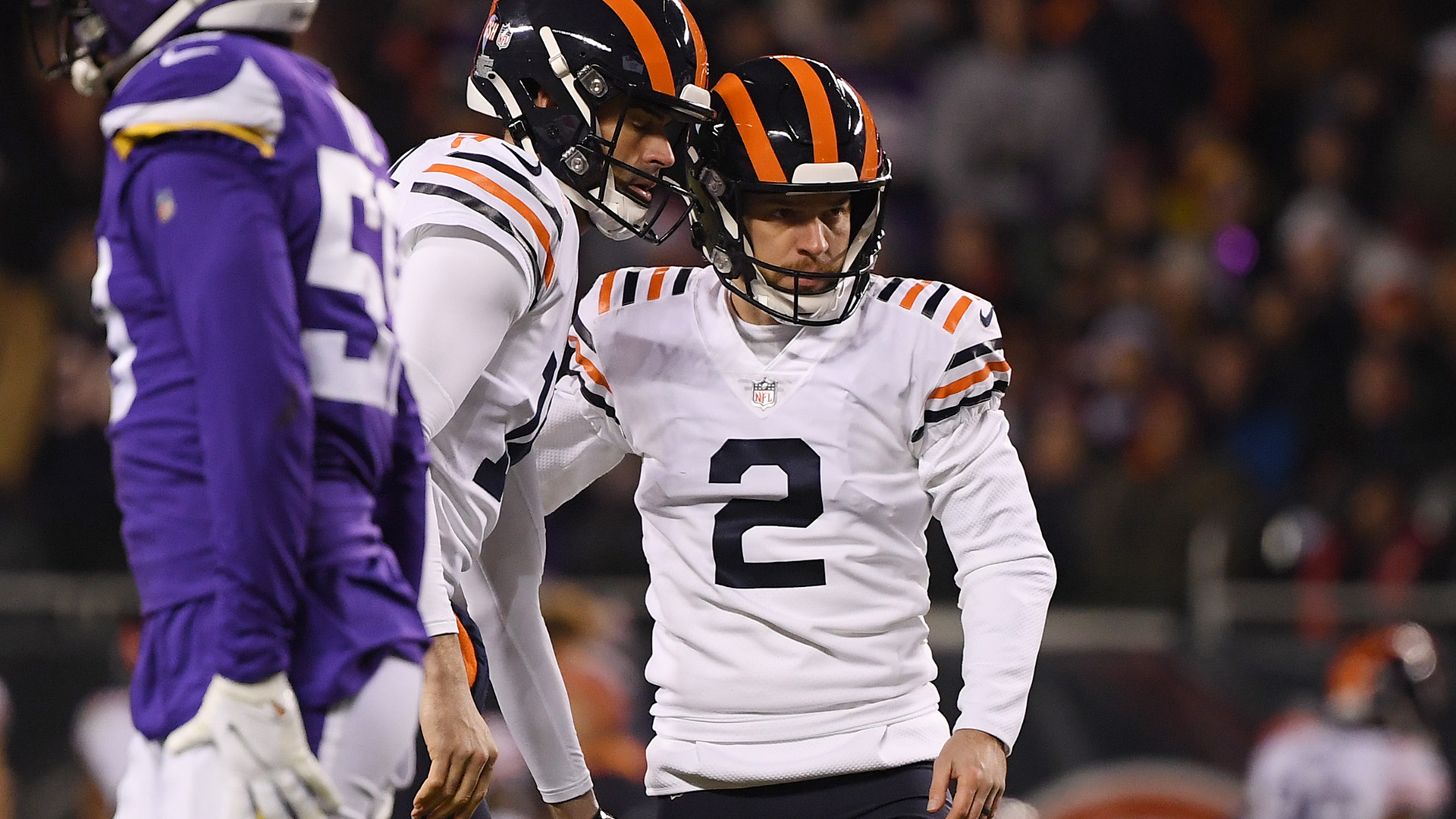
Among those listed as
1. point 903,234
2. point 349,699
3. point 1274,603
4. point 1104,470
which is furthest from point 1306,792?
point 349,699

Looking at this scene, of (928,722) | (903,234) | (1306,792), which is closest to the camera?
(928,722)

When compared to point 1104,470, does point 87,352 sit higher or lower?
lower

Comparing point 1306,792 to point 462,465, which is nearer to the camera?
point 462,465

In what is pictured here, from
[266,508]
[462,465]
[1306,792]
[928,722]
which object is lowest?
[1306,792]

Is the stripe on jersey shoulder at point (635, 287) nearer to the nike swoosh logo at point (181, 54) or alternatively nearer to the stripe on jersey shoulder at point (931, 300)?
the stripe on jersey shoulder at point (931, 300)

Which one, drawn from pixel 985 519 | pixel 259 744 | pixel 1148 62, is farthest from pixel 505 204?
pixel 1148 62

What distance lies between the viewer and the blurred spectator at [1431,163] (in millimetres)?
7824

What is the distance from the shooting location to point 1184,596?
611 cm

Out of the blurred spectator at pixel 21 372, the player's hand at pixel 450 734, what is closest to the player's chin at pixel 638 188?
the player's hand at pixel 450 734

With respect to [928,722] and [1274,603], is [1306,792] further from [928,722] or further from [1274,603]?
[928,722]

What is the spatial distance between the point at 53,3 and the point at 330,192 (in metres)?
0.44

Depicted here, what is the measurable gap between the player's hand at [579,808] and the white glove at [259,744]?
4.23ft

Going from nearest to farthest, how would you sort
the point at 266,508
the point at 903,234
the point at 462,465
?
the point at 266,508, the point at 462,465, the point at 903,234

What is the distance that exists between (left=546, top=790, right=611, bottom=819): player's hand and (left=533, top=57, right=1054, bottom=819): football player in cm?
21
